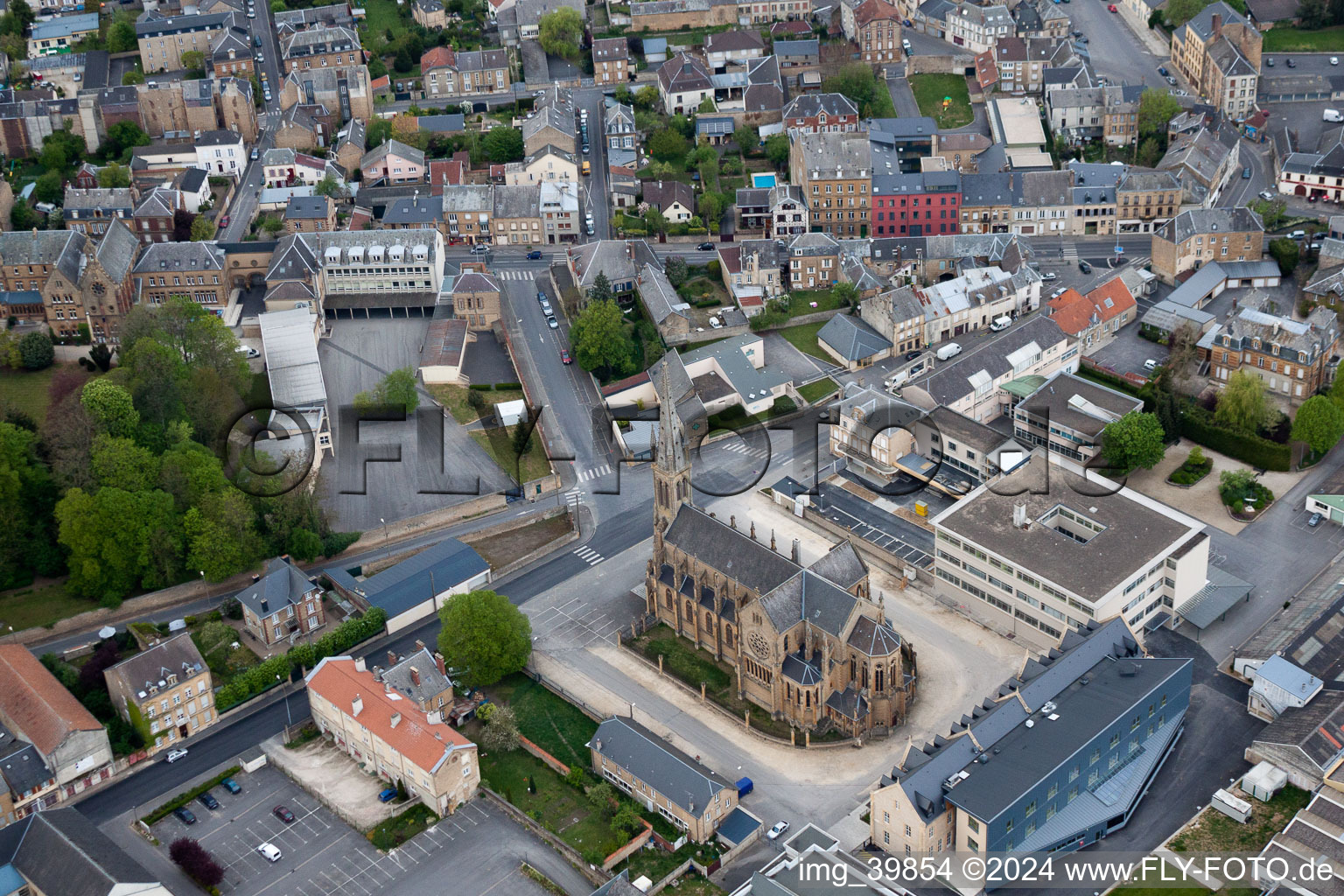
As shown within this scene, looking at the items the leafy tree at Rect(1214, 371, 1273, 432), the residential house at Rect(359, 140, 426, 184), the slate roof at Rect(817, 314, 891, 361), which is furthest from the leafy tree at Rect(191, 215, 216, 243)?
the leafy tree at Rect(1214, 371, 1273, 432)

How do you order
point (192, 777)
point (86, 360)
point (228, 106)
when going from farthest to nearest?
point (228, 106), point (86, 360), point (192, 777)

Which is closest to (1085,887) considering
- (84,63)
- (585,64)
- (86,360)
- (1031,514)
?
(1031,514)

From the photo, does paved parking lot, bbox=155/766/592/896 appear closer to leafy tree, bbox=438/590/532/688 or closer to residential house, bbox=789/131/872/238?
leafy tree, bbox=438/590/532/688

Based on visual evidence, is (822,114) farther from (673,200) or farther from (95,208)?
(95,208)

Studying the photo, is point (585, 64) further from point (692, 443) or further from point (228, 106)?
point (692, 443)

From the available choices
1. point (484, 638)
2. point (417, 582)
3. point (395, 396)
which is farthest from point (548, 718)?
point (395, 396)

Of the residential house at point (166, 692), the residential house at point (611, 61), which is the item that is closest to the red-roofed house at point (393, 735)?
the residential house at point (166, 692)
